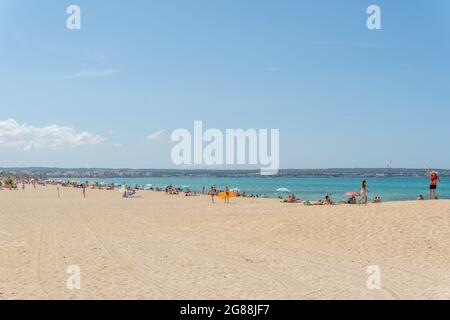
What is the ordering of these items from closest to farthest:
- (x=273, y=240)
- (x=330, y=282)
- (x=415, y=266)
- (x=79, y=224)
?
(x=330, y=282), (x=415, y=266), (x=273, y=240), (x=79, y=224)

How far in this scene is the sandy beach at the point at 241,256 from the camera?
27.7ft

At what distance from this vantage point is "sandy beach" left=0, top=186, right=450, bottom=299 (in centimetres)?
844

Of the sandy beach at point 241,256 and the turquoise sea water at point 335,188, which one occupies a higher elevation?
the sandy beach at point 241,256

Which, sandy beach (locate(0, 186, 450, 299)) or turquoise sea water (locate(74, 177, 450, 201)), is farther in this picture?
turquoise sea water (locate(74, 177, 450, 201))

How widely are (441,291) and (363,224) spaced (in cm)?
683

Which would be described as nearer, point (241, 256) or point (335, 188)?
point (241, 256)

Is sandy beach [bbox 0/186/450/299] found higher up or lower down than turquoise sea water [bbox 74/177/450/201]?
higher up

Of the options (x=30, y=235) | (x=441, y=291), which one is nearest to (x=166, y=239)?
(x=30, y=235)

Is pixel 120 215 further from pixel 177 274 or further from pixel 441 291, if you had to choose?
A: pixel 441 291

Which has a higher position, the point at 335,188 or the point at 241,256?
the point at 241,256

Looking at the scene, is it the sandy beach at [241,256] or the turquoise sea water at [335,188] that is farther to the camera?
the turquoise sea water at [335,188]

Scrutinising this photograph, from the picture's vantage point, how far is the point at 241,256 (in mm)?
11773

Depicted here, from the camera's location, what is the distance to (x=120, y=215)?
22656mm
